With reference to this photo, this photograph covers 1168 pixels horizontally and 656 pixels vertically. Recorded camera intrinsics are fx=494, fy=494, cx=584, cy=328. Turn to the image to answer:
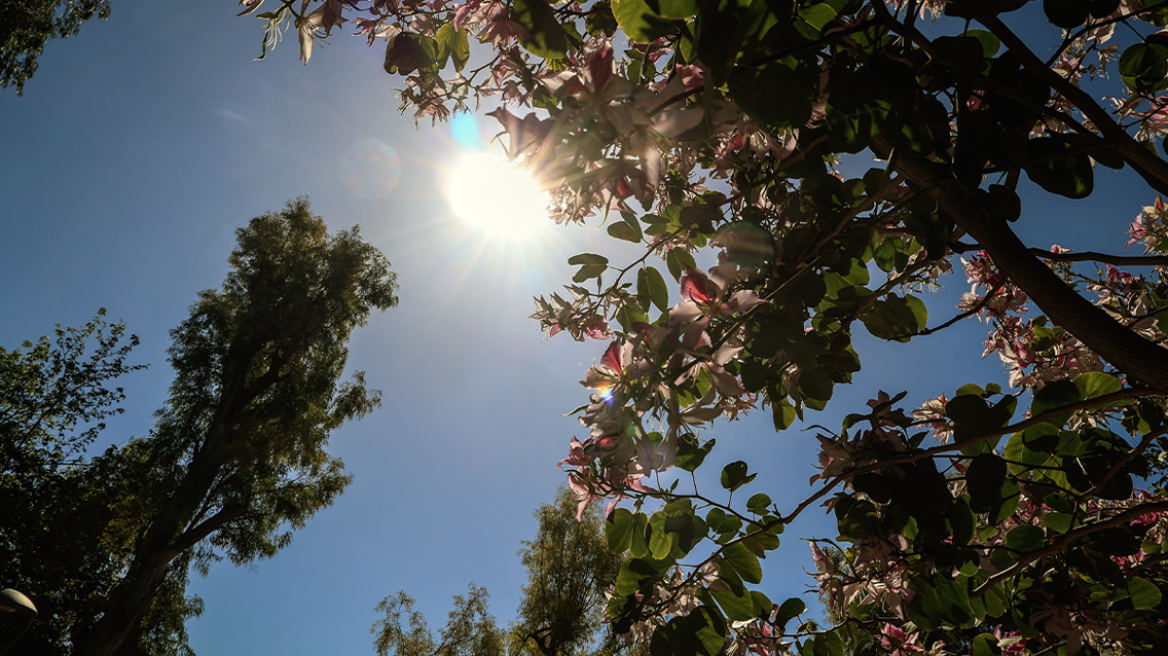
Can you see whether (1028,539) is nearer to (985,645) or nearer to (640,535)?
(985,645)

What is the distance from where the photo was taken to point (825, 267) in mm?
849

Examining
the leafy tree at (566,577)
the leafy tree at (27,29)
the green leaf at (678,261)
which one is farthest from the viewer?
the leafy tree at (566,577)

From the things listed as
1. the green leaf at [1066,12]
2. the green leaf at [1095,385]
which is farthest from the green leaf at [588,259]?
the green leaf at [1095,385]

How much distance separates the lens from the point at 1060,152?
0.65 m

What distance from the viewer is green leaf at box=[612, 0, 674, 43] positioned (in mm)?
493

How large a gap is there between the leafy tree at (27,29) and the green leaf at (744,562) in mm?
11717

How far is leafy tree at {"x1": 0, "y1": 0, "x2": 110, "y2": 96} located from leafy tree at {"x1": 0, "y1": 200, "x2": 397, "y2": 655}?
4917mm

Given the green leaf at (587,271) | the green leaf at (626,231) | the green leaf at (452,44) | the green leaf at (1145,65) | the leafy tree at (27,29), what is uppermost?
the leafy tree at (27,29)

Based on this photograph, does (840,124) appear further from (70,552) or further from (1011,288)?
(70,552)

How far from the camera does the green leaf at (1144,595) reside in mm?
972

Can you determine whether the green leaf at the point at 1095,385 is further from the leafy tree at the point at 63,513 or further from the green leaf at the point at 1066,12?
the leafy tree at the point at 63,513

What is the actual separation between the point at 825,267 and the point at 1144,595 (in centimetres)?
95

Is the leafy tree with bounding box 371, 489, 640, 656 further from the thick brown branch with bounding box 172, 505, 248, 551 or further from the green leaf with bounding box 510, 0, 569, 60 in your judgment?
the green leaf with bounding box 510, 0, 569, 60

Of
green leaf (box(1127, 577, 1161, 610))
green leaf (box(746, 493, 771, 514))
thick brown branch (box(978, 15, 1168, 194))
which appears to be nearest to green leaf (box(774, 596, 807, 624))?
green leaf (box(746, 493, 771, 514))
